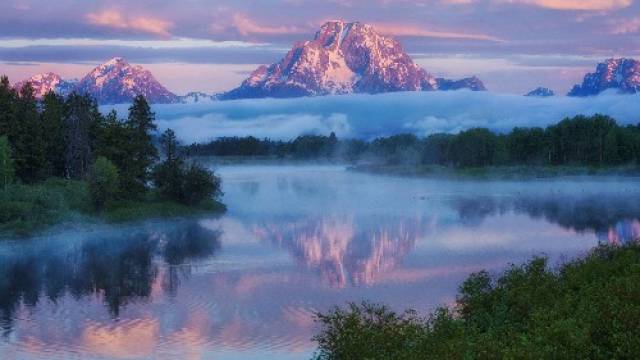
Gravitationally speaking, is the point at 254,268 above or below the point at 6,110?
below

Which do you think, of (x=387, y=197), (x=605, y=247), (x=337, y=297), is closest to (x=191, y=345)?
(x=337, y=297)

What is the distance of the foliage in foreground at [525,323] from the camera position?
19062 millimetres

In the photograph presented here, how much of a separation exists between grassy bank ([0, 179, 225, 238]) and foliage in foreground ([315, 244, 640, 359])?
51.0 m

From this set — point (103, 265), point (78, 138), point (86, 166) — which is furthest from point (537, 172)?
point (103, 265)

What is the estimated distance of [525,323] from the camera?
2614 cm

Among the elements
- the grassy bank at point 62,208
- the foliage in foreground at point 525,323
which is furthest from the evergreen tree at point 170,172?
the foliage in foreground at point 525,323

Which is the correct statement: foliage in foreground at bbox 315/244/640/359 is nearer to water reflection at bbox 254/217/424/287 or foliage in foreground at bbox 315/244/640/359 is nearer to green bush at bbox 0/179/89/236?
water reflection at bbox 254/217/424/287

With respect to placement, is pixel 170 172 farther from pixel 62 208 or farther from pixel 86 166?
pixel 62 208

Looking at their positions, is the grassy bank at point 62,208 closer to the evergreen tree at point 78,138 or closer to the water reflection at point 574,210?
the evergreen tree at point 78,138

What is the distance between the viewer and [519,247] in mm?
64812

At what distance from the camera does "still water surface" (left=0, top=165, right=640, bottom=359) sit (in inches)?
1491

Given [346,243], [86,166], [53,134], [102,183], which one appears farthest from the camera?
[86,166]

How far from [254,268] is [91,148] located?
178 ft

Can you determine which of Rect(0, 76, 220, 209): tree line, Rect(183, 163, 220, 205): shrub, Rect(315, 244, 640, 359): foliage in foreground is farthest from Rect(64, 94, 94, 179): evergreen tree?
Rect(315, 244, 640, 359): foliage in foreground
